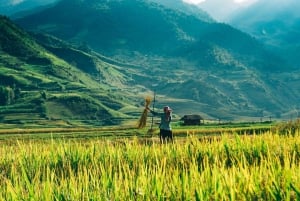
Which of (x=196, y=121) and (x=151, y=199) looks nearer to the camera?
(x=151, y=199)

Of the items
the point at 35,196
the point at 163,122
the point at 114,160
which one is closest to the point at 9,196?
the point at 35,196

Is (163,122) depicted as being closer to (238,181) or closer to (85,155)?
(85,155)

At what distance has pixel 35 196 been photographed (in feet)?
31.1

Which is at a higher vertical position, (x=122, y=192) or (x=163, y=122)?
(x=163, y=122)

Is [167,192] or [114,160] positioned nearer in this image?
[167,192]

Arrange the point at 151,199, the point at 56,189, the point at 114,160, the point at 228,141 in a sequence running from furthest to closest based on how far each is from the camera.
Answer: the point at 228,141
the point at 114,160
the point at 56,189
the point at 151,199

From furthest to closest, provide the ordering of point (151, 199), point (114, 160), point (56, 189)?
1. point (114, 160)
2. point (56, 189)
3. point (151, 199)

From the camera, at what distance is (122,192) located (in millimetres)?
9656

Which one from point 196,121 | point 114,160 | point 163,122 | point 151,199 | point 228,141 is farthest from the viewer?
point 196,121

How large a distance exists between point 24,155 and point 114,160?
3.50 metres

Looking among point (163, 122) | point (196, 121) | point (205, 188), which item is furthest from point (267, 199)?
point (196, 121)

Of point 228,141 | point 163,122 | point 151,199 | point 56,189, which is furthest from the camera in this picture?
point 163,122

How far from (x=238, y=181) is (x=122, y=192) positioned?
237 centimetres

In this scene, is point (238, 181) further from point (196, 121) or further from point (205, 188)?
point (196, 121)
